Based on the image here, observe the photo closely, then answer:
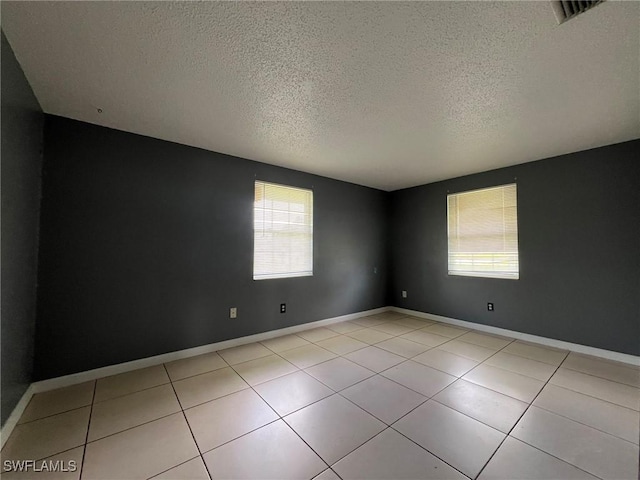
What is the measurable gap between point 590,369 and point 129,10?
4.55 m

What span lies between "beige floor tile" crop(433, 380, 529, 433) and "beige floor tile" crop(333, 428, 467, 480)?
1.93ft

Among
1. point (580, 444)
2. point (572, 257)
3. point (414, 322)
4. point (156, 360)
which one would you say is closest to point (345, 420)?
point (580, 444)

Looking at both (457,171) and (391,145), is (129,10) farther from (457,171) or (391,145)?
(457,171)

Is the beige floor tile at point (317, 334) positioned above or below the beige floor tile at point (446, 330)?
below

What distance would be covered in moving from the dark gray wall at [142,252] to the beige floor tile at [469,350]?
6.36 ft

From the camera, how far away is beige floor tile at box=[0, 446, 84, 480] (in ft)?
4.23

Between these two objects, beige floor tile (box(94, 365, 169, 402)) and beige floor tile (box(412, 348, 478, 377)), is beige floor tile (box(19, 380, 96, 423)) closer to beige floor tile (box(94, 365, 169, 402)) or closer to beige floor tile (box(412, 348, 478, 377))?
beige floor tile (box(94, 365, 169, 402))

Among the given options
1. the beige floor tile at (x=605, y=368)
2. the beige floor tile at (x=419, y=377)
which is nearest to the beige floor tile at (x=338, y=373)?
the beige floor tile at (x=419, y=377)

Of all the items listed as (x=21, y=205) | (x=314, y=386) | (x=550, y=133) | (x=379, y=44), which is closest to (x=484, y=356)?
(x=314, y=386)

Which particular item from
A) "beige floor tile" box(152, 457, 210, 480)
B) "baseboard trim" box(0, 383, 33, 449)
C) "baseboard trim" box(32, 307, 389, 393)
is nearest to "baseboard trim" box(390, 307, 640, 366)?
"baseboard trim" box(32, 307, 389, 393)

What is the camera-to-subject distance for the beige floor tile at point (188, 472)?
1281 mm

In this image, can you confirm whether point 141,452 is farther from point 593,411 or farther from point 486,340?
point 486,340

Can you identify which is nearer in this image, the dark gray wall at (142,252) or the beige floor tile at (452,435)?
the beige floor tile at (452,435)

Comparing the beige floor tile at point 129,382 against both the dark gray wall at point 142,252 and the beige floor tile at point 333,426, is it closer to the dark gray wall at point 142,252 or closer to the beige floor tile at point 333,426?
the dark gray wall at point 142,252
